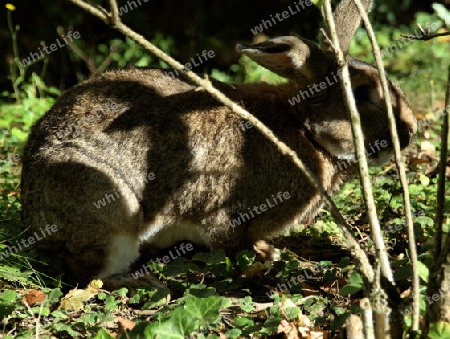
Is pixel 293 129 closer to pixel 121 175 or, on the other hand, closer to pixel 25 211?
pixel 121 175

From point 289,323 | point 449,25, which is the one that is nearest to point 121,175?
point 289,323

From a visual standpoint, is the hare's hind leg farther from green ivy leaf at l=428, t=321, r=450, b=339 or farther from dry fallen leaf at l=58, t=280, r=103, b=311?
green ivy leaf at l=428, t=321, r=450, b=339

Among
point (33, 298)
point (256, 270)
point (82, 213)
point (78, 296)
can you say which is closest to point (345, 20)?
point (256, 270)

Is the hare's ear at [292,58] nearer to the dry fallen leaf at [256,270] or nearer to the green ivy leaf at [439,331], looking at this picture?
the dry fallen leaf at [256,270]

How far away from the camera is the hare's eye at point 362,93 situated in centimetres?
473

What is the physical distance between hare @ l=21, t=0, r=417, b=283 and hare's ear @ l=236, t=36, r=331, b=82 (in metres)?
0.01

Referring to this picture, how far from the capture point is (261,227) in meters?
4.86

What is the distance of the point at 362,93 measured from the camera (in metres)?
4.75

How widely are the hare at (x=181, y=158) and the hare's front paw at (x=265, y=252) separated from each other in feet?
0.61

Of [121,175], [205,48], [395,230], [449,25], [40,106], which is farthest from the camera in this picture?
[205,48]

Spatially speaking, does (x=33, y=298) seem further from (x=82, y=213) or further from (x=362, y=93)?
(x=362, y=93)

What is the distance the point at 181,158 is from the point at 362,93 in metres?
1.38

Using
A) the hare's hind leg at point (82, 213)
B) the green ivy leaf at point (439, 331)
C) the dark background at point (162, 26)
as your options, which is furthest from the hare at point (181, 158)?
the dark background at point (162, 26)

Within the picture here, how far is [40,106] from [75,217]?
346 cm
